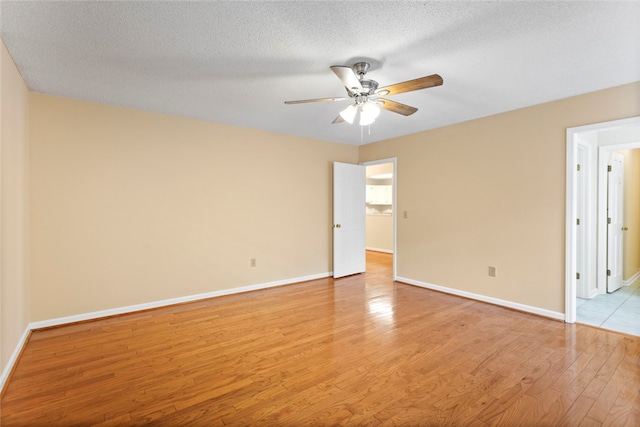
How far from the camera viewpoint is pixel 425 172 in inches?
183

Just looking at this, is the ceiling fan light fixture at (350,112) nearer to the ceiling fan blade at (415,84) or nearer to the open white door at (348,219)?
the ceiling fan blade at (415,84)

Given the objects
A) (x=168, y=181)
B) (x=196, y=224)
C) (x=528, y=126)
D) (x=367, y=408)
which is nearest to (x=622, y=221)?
(x=528, y=126)

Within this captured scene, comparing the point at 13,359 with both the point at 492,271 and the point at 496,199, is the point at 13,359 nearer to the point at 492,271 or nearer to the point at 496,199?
the point at 492,271

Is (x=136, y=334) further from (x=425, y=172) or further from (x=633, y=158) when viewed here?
(x=633, y=158)

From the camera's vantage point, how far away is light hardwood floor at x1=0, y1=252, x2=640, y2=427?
6.02 feet

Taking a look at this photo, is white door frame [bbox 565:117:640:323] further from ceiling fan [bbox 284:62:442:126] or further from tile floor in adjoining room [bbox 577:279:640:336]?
ceiling fan [bbox 284:62:442:126]

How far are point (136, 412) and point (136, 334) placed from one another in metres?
1.32

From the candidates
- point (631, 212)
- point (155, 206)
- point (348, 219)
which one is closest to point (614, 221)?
point (631, 212)

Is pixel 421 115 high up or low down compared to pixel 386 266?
up

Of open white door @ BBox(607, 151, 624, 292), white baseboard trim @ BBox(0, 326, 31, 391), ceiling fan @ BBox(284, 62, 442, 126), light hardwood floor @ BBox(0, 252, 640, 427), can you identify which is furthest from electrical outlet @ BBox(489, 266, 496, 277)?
white baseboard trim @ BBox(0, 326, 31, 391)

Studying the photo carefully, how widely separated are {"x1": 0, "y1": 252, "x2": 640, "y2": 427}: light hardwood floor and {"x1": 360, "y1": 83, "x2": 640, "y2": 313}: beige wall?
0.60 meters

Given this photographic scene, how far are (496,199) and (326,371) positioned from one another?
3047 millimetres

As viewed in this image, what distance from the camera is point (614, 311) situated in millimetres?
3537

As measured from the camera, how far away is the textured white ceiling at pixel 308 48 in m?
1.82
